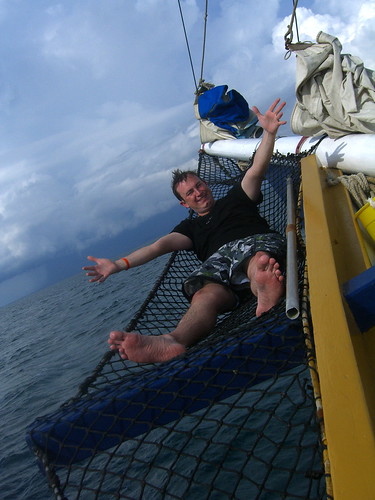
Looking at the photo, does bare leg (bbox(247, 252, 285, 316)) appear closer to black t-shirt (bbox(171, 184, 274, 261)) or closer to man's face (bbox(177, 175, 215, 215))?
black t-shirt (bbox(171, 184, 274, 261))

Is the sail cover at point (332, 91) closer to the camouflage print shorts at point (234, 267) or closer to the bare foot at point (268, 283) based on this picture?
the camouflage print shorts at point (234, 267)

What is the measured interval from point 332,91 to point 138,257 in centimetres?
174

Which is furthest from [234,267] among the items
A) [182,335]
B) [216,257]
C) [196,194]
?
[196,194]

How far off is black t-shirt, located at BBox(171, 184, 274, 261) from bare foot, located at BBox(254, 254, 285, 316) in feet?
3.47

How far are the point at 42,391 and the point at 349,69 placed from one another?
6.30 metres

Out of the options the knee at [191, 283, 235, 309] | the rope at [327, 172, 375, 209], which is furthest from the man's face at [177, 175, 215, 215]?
the rope at [327, 172, 375, 209]

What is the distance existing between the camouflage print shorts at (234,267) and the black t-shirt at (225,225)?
357 millimetres

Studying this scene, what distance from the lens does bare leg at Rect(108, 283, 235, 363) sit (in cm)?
184

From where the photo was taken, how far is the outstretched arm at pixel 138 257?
2.69 metres

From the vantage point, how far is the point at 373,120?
267cm

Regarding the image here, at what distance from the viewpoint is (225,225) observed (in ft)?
10.1

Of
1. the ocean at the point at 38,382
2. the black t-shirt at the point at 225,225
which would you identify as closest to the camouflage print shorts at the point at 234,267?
the black t-shirt at the point at 225,225

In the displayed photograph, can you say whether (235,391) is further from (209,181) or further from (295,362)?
(209,181)

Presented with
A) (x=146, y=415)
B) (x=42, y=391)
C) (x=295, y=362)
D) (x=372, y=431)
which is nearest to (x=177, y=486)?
(x=146, y=415)
